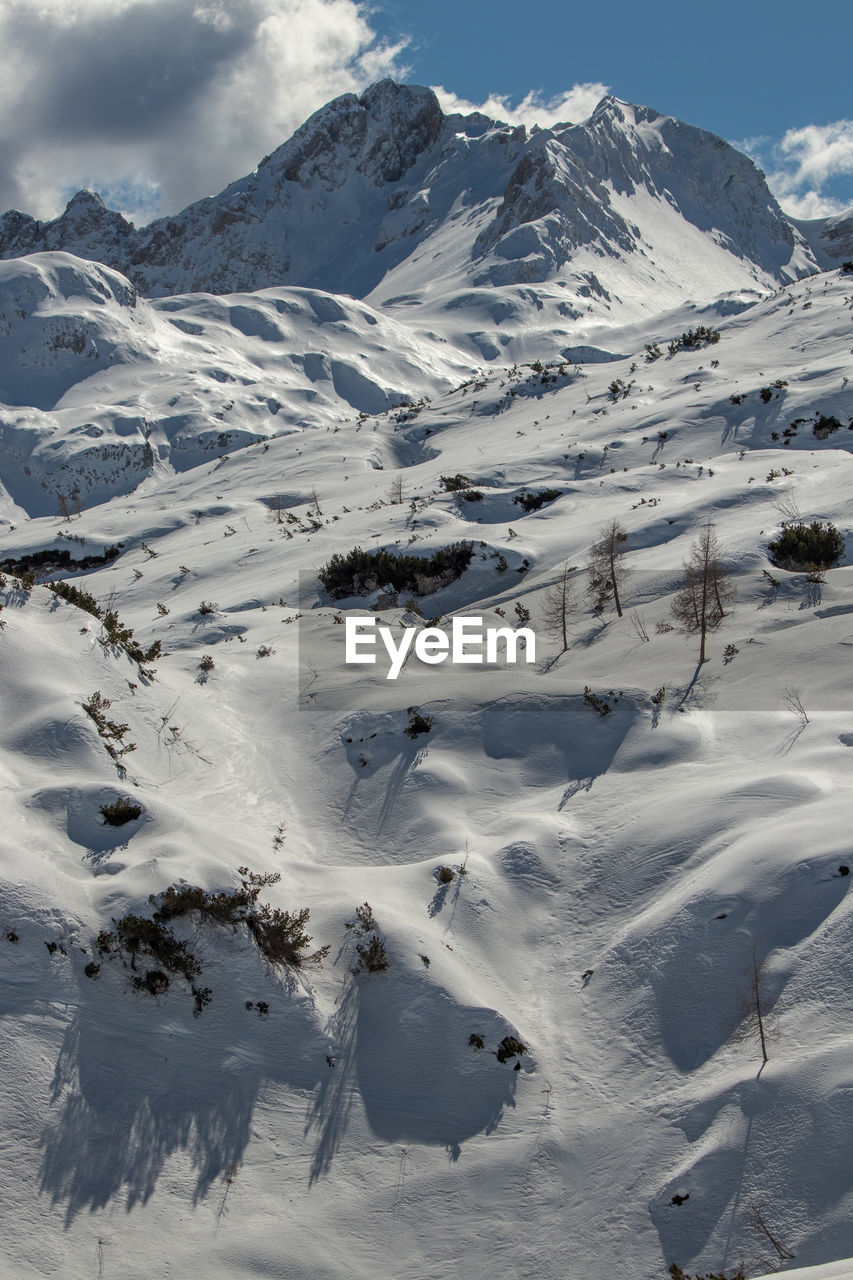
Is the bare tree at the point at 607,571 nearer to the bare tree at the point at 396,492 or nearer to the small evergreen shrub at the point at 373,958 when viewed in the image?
the bare tree at the point at 396,492

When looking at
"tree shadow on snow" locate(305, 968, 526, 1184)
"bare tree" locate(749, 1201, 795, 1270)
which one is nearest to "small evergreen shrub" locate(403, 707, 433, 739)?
"tree shadow on snow" locate(305, 968, 526, 1184)

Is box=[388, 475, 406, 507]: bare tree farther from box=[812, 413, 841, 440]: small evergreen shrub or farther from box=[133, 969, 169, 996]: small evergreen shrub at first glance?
box=[133, 969, 169, 996]: small evergreen shrub

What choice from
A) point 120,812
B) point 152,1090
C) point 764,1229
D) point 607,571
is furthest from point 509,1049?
point 607,571

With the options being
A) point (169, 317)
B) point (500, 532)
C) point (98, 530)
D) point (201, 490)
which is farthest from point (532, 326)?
point (500, 532)

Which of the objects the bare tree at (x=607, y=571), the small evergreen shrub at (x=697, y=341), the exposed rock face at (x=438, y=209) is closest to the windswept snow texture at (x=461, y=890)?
the bare tree at (x=607, y=571)

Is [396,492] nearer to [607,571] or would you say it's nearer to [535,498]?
[535,498]

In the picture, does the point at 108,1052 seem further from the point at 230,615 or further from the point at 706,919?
the point at 230,615
